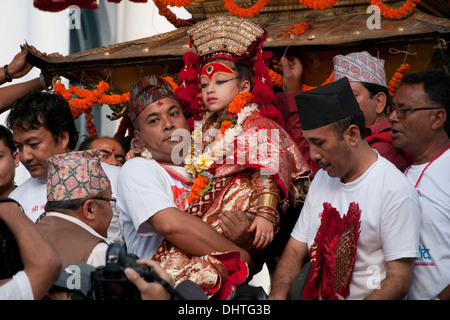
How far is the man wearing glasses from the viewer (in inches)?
115

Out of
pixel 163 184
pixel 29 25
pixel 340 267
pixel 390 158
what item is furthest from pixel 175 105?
pixel 29 25

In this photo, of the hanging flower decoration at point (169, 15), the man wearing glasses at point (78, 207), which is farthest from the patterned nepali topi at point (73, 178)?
the hanging flower decoration at point (169, 15)

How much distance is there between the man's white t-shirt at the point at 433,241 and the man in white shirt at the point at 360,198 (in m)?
0.31

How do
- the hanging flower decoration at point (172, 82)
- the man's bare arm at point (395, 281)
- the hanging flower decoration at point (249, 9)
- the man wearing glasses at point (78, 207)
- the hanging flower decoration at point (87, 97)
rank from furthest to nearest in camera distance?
the hanging flower decoration at point (87, 97), the hanging flower decoration at point (249, 9), the hanging flower decoration at point (172, 82), the man wearing glasses at point (78, 207), the man's bare arm at point (395, 281)

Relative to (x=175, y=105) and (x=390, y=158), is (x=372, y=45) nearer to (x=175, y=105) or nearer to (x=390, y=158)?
(x=390, y=158)

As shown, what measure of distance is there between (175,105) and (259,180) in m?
→ 0.78

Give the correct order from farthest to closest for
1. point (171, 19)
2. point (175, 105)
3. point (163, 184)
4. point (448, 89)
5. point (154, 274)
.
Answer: point (171, 19) < point (175, 105) < point (163, 184) < point (448, 89) < point (154, 274)

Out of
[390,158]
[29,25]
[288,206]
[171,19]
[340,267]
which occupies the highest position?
[29,25]

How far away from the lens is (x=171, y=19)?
5.42m

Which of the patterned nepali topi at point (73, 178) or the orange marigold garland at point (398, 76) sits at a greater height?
the orange marigold garland at point (398, 76)

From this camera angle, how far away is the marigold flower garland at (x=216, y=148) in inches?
149

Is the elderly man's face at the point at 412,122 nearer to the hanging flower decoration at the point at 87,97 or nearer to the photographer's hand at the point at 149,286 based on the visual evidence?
the photographer's hand at the point at 149,286

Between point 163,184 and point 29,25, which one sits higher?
point 29,25

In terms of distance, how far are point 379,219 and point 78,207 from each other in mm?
→ 1450
